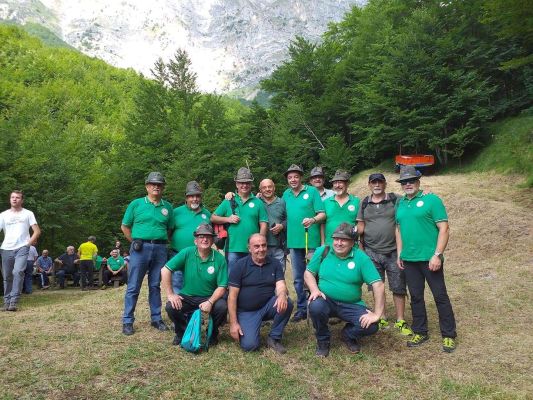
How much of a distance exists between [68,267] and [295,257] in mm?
9731

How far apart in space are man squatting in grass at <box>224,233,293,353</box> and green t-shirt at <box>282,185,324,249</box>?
33.5 inches

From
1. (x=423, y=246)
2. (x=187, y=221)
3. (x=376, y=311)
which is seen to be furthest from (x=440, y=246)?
(x=187, y=221)

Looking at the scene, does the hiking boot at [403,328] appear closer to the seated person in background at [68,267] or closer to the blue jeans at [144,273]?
the blue jeans at [144,273]

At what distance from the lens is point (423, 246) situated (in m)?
4.97

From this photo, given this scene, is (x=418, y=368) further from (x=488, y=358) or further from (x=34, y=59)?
(x=34, y=59)

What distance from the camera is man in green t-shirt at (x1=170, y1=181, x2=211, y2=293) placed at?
18.7ft

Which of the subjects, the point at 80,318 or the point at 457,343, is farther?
the point at 80,318

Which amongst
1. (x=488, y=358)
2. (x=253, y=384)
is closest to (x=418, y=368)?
(x=488, y=358)

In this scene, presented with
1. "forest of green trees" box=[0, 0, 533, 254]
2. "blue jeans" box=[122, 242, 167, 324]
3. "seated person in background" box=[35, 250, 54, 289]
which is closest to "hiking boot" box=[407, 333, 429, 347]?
"blue jeans" box=[122, 242, 167, 324]

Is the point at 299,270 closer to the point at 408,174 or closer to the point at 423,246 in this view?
the point at 423,246

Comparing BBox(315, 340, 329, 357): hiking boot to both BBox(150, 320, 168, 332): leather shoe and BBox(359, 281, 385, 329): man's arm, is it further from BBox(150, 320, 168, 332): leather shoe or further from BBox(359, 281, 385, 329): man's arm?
BBox(150, 320, 168, 332): leather shoe

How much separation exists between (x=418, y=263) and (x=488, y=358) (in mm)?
1184

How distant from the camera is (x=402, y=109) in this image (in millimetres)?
21641

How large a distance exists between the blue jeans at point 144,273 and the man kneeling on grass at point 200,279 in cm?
65
